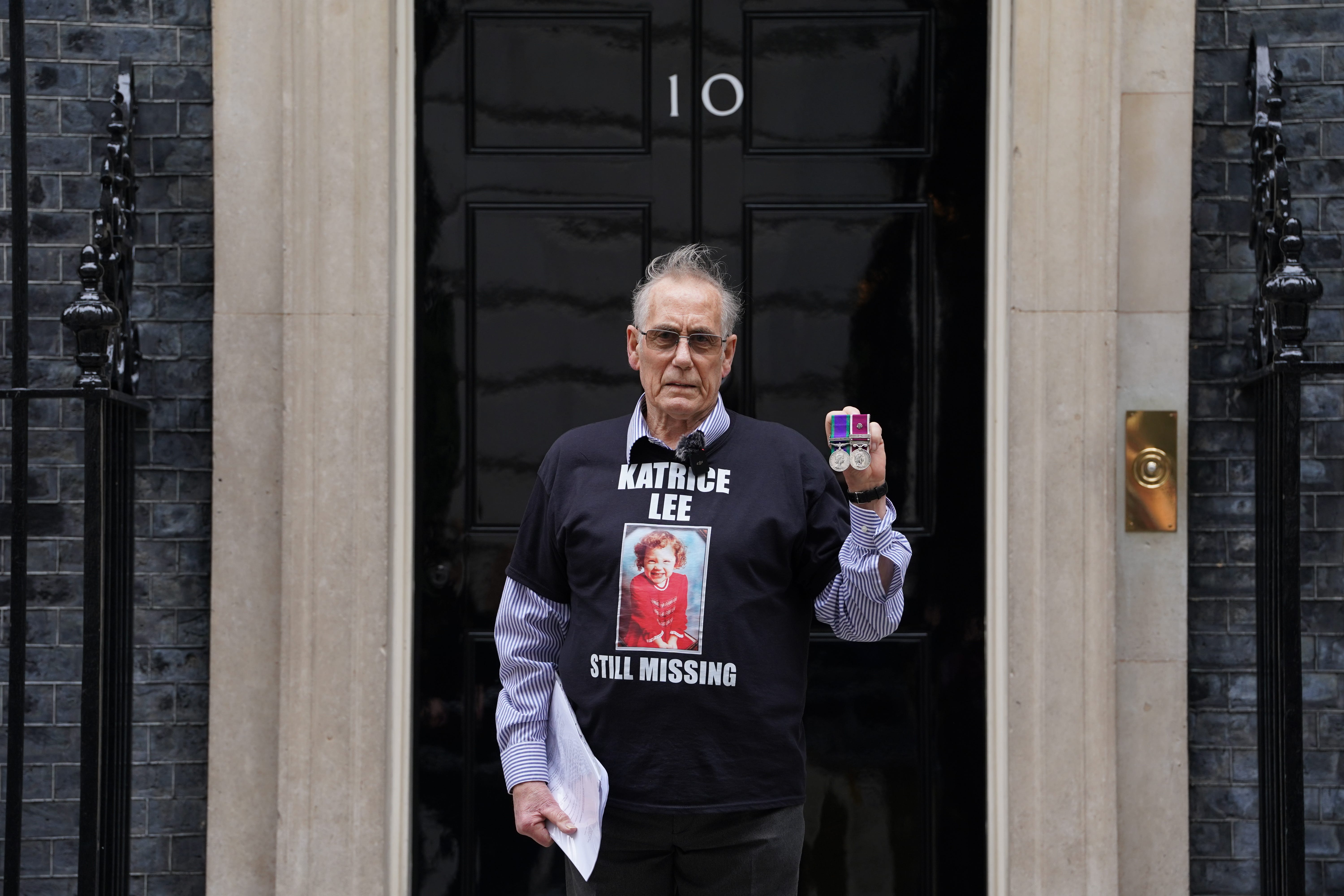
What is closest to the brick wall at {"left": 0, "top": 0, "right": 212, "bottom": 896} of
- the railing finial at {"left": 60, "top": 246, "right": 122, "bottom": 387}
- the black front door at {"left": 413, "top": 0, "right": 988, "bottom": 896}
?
the railing finial at {"left": 60, "top": 246, "right": 122, "bottom": 387}

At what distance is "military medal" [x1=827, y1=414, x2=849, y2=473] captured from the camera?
229 centimetres

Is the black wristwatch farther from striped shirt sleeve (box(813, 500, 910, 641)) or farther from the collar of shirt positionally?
the collar of shirt

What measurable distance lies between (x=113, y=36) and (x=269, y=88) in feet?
1.71

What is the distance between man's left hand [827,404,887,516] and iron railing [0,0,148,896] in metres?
2.07

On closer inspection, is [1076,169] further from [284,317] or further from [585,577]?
[284,317]

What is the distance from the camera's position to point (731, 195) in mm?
3889

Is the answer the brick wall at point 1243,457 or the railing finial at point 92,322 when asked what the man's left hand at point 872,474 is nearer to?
the brick wall at point 1243,457

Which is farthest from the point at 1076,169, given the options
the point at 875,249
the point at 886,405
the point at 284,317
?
the point at 284,317

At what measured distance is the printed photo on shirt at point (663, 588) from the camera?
2.41 meters

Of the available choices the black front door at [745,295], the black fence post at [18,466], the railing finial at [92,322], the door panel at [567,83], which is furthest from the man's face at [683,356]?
the black fence post at [18,466]

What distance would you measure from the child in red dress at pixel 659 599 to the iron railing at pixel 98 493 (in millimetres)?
1688

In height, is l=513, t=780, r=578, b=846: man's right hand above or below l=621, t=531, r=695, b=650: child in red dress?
below

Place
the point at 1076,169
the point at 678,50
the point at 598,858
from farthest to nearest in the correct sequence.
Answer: the point at 678,50, the point at 1076,169, the point at 598,858

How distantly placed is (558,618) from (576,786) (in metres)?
0.36
